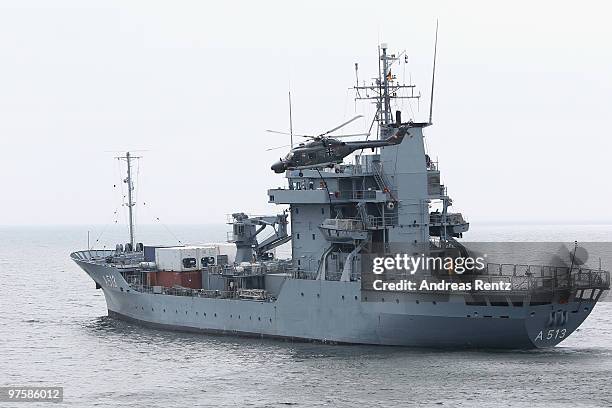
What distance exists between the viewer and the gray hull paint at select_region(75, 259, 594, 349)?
41.5 metres

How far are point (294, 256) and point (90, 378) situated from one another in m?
12.2

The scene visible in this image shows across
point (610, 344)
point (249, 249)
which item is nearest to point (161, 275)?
point (249, 249)

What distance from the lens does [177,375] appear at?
132ft

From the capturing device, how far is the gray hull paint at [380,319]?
4147 cm

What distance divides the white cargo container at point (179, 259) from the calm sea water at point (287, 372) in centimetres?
366

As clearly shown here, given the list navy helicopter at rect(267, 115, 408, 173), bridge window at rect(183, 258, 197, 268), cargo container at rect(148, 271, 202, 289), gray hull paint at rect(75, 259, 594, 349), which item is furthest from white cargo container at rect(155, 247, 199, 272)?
navy helicopter at rect(267, 115, 408, 173)

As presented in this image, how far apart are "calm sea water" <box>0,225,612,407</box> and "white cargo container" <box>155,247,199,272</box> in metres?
3.66

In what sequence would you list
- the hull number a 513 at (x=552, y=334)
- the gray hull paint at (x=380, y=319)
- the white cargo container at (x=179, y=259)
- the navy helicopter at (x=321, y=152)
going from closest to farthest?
the gray hull paint at (x=380, y=319) < the hull number a 513 at (x=552, y=334) < the navy helicopter at (x=321, y=152) < the white cargo container at (x=179, y=259)

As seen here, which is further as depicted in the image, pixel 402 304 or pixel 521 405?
pixel 402 304

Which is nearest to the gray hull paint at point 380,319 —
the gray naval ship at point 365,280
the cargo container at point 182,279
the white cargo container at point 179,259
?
the gray naval ship at point 365,280

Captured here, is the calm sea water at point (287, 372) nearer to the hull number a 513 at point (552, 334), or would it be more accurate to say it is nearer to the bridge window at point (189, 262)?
the hull number a 513 at point (552, 334)

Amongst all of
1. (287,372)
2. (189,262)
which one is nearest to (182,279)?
(189,262)

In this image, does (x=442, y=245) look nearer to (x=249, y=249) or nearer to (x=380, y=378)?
(x=380, y=378)

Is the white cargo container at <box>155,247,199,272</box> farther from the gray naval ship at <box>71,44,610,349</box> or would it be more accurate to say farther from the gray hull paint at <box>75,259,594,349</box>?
the gray hull paint at <box>75,259,594,349</box>
